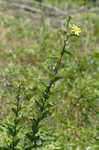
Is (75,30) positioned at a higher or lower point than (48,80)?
higher

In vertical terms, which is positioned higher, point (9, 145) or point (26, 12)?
point (26, 12)

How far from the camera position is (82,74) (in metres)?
4.23

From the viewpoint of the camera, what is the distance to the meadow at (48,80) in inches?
109

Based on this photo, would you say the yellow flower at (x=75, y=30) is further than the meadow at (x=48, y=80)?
No

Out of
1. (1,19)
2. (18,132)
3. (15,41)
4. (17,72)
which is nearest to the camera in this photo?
(18,132)

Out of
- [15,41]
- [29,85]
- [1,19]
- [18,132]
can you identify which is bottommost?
[18,132]

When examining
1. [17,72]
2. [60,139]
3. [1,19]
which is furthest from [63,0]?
[60,139]

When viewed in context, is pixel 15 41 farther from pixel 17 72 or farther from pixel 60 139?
pixel 60 139

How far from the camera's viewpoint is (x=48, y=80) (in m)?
3.00

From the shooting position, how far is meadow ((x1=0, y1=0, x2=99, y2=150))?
2.76 m

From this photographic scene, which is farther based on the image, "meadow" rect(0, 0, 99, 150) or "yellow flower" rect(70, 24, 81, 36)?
"meadow" rect(0, 0, 99, 150)

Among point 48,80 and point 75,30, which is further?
point 48,80

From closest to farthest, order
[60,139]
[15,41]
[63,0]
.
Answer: [60,139] < [15,41] < [63,0]

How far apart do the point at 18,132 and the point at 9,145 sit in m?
0.14
